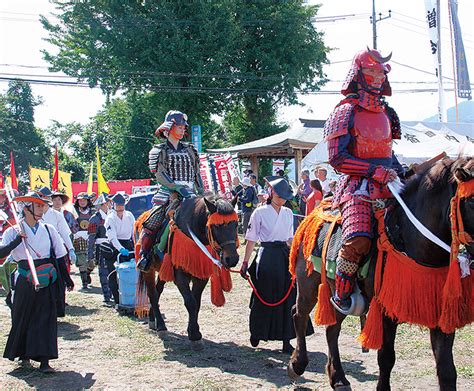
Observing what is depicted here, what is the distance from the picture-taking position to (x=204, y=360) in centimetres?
668

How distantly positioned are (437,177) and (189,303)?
4.05m

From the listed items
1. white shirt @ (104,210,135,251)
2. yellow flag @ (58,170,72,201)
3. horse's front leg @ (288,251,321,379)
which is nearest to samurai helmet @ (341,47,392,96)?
horse's front leg @ (288,251,321,379)

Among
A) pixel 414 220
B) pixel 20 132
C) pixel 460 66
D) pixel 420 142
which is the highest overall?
pixel 20 132

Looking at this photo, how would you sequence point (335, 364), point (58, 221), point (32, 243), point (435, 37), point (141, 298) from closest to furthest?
point (335, 364) < point (32, 243) < point (141, 298) < point (58, 221) < point (435, 37)

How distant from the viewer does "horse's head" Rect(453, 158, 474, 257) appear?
355cm

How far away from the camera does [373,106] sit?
467 centimetres

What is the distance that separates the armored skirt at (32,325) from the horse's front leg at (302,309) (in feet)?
8.80

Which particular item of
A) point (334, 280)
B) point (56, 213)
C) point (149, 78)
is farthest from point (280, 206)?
point (149, 78)

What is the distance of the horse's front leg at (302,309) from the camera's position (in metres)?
5.48

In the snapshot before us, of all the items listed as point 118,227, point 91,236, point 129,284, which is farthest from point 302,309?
point 91,236

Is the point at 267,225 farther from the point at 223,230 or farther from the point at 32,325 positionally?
the point at 32,325

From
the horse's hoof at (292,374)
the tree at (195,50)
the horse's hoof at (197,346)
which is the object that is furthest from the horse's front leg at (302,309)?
the tree at (195,50)

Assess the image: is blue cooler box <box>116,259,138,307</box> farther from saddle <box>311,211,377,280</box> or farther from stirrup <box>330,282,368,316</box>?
stirrup <box>330,282,368,316</box>

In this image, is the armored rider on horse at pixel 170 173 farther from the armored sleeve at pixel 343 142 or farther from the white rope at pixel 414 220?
the white rope at pixel 414 220
